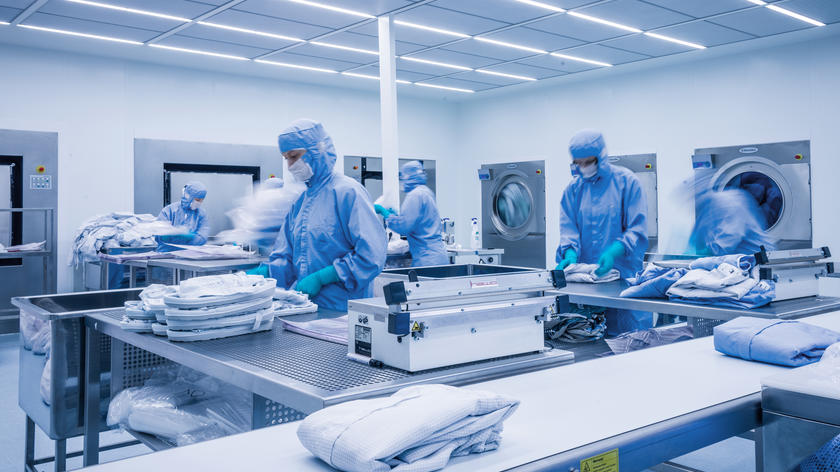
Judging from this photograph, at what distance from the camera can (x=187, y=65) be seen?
7.05 metres

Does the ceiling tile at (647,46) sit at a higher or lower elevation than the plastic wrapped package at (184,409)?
higher

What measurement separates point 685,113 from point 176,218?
216 inches

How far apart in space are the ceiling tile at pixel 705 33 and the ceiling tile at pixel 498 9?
4.27ft

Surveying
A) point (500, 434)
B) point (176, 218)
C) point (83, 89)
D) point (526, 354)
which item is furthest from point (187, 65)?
point (500, 434)

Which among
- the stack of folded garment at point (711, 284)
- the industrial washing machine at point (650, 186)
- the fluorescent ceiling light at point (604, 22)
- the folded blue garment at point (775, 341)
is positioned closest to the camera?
the folded blue garment at point (775, 341)

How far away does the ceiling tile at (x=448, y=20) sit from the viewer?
5094 millimetres

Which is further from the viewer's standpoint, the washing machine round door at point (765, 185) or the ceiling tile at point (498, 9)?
the washing machine round door at point (765, 185)

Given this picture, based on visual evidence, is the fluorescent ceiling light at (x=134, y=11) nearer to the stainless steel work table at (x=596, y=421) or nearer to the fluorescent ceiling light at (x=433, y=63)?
the fluorescent ceiling light at (x=433, y=63)

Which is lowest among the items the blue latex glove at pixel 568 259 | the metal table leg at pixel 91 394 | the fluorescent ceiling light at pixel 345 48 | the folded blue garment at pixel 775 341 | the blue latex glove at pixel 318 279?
the metal table leg at pixel 91 394

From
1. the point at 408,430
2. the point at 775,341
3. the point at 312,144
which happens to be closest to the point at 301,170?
the point at 312,144

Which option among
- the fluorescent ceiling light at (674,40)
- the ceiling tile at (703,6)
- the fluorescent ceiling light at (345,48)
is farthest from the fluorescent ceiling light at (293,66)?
the ceiling tile at (703,6)

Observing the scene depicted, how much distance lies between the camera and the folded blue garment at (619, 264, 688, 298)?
8.99 ft

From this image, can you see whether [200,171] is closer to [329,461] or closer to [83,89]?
[83,89]

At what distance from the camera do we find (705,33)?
5715 mm
